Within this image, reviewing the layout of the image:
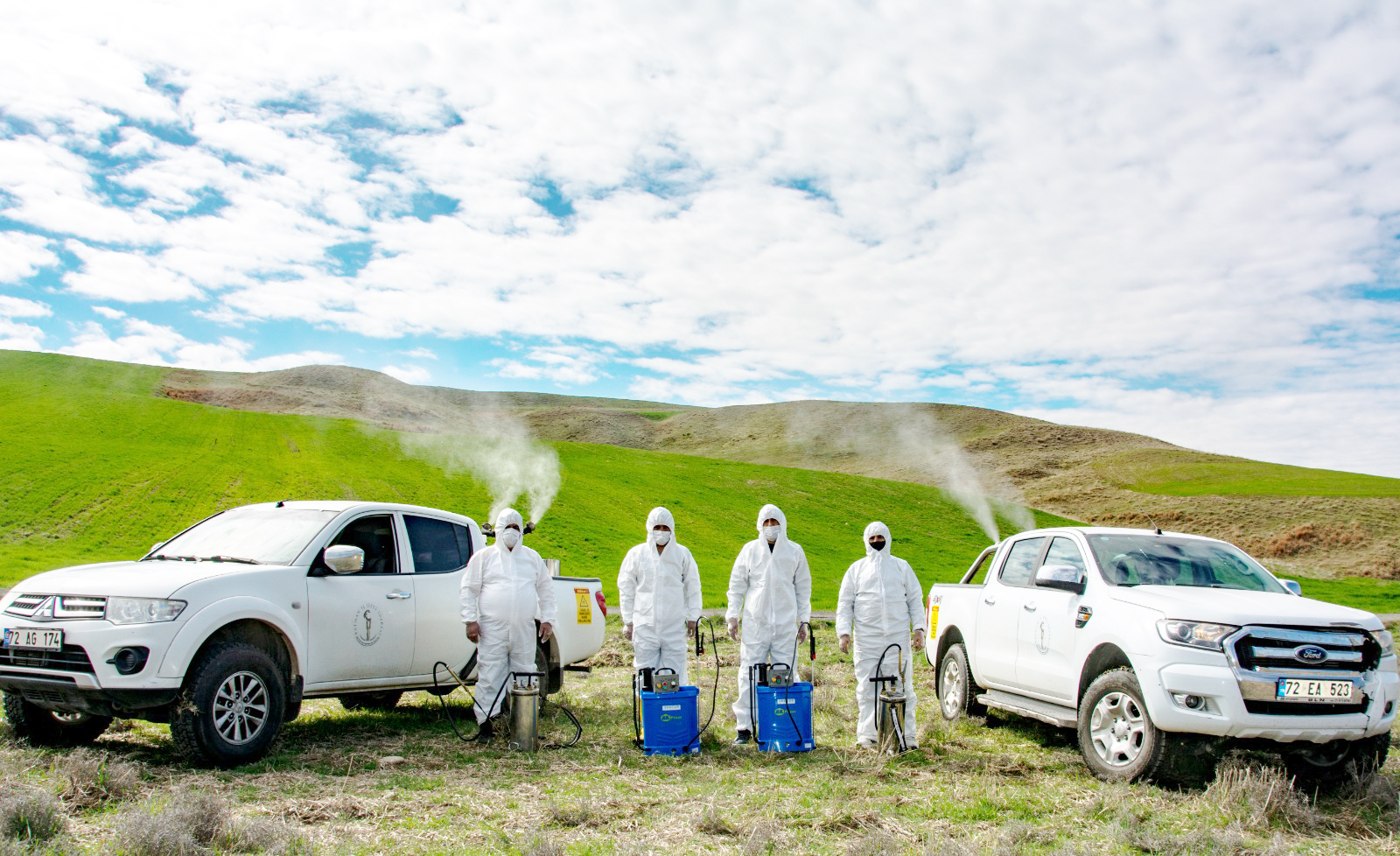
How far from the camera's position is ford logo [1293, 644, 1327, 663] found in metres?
6.18

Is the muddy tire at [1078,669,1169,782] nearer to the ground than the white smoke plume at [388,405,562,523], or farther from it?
nearer to the ground

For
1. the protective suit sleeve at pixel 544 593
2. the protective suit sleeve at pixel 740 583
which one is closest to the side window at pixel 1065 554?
the protective suit sleeve at pixel 740 583

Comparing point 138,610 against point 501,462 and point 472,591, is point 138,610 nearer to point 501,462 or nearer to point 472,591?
point 472,591

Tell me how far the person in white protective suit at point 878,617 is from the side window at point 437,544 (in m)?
3.78

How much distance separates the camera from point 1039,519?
57844mm

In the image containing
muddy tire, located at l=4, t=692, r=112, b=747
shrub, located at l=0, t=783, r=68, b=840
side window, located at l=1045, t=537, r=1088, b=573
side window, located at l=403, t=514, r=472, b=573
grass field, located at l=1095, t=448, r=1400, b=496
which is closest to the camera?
shrub, located at l=0, t=783, r=68, b=840

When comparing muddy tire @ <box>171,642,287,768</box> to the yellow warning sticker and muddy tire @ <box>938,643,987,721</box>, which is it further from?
muddy tire @ <box>938,643,987,721</box>

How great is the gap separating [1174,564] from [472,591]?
610 cm

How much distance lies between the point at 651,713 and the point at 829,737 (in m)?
1.98

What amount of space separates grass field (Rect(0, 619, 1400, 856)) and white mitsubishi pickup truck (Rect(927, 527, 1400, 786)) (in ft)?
0.92

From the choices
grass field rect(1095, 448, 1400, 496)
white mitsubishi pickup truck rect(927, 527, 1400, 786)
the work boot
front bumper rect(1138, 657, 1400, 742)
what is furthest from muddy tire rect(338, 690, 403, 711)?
grass field rect(1095, 448, 1400, 496)

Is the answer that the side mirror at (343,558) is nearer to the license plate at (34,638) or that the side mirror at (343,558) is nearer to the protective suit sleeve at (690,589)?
the license plate at (34,638)

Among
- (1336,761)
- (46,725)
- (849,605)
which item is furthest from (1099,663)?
(46,725)

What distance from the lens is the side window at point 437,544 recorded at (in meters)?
8.67
